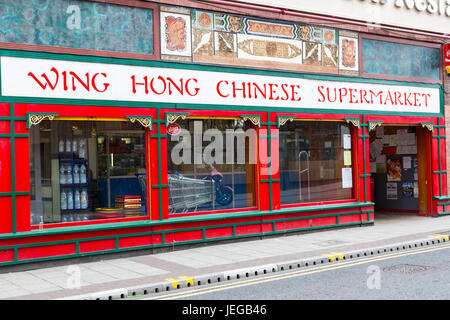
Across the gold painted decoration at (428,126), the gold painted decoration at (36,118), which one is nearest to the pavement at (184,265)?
the gold painted decoration at (36,118)

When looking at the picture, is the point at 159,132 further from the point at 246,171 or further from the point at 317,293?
the point at 317,293

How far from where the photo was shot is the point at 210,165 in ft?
42.1

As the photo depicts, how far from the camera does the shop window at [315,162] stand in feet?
46.2

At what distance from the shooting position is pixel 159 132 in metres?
11.9

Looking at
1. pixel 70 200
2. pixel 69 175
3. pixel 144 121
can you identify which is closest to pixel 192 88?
pixel 144 121

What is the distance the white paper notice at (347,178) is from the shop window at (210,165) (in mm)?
3212

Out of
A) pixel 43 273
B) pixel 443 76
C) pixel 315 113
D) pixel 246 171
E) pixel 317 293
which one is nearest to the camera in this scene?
pixel 317 293

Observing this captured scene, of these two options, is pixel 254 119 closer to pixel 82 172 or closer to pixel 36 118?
pixel 82 172

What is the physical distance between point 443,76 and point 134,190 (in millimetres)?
11188

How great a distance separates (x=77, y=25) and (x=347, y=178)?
848cm

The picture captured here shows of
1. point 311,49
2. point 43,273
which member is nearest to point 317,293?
point 43,273

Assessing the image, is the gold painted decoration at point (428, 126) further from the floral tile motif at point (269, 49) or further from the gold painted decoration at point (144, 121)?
the gold painted decoration at point (144, 121)

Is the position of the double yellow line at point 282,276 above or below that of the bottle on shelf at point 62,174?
below

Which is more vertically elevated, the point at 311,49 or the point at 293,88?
the point at 311,49
